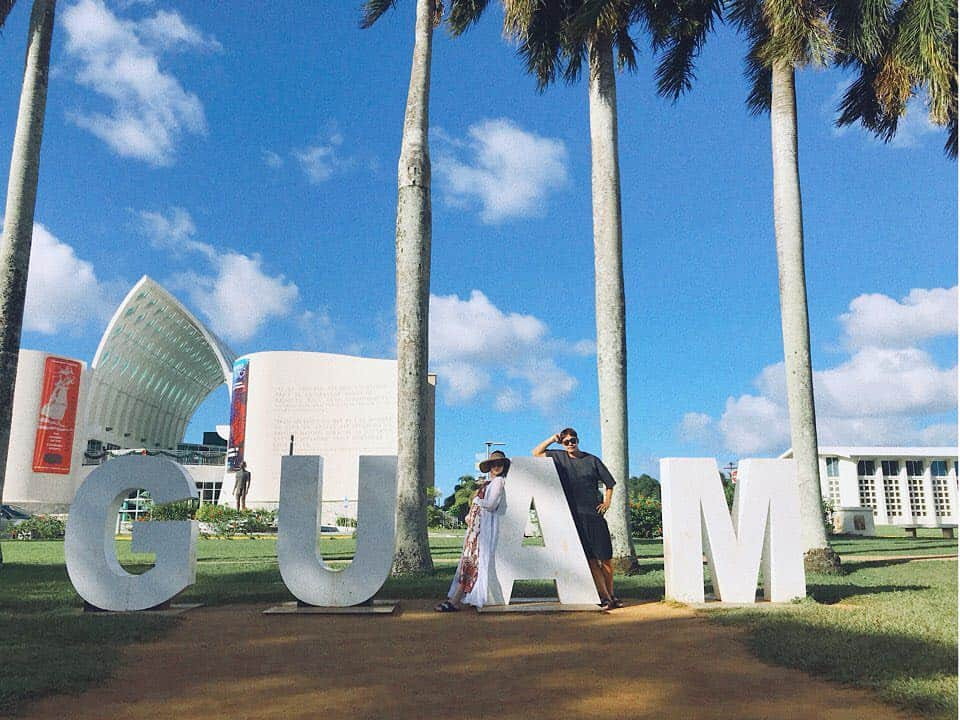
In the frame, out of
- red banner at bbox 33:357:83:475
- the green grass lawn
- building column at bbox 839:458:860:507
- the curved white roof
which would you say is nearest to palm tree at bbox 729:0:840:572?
the green grass lawn

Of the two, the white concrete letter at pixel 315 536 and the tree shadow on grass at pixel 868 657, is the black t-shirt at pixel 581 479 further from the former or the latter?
the tree shadow on grass at pixel 868 657

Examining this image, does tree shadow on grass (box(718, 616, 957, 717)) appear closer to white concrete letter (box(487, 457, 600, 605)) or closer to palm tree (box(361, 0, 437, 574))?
white concrete letter (box(487, 457, 600, 605))

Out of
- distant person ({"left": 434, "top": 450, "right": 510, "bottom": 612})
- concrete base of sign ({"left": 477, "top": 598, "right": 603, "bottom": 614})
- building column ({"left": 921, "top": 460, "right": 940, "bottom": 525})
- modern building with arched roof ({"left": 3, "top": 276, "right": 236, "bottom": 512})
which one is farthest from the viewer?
modern building with arched roof ({"left": 3, "top": 276, "right": 236, "bottom": 512})

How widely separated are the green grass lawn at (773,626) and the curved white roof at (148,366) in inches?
2365

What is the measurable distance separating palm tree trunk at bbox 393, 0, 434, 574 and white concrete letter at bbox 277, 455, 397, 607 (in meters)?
2.81

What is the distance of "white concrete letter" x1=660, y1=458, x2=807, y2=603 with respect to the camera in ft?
27.5

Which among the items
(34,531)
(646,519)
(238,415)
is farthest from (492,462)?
(238,415)

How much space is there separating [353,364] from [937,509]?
145ft

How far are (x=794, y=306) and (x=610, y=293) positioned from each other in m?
3.12

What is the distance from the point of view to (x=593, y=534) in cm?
848

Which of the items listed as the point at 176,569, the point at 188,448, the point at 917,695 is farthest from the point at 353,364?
the point at 917,695

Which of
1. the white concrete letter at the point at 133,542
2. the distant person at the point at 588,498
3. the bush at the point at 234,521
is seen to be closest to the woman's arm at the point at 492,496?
the distant person at the point at 588,498

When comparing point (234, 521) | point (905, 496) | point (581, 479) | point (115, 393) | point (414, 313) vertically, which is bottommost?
point (234, 521)

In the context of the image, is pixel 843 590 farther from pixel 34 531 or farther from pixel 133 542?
pixel 34 531
